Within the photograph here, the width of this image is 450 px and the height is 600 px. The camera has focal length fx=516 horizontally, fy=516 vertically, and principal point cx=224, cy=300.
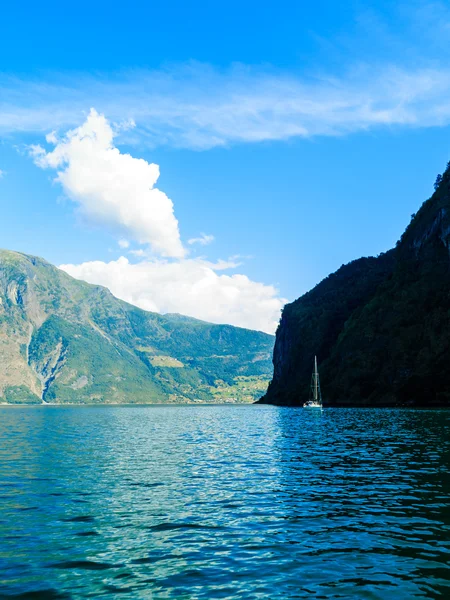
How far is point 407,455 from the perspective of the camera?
51.7 m

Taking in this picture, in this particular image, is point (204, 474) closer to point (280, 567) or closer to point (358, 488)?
point (358, 488)

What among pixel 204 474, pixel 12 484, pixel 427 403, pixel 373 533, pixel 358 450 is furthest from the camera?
pixel 427 403

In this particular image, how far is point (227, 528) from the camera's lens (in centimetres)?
2491

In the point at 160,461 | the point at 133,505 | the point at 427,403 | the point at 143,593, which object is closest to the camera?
the point at 143,593

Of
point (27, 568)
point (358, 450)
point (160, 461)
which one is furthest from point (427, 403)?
point (27, 568)

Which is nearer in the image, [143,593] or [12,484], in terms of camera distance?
[143,593]

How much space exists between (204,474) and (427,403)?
170 meters

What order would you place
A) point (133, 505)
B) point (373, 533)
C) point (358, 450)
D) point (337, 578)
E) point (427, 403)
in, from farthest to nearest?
point (427, 403), point (358, 450), point (133, 505), point (373, 533), point (337, 578)

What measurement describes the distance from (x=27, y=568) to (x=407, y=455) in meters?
41.8

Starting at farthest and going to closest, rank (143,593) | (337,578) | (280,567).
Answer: (280,567) → (337,578) → (143,593)

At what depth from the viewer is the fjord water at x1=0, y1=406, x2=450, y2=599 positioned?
57.5ft

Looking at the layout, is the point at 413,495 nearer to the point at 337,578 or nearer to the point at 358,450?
the point at 337,578

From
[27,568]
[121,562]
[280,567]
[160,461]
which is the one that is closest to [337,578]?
[280,567]

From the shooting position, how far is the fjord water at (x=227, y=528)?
17531mm
